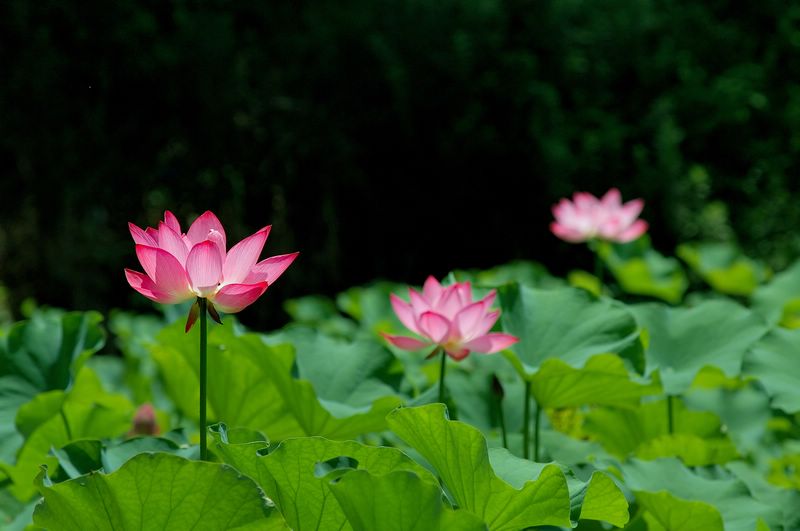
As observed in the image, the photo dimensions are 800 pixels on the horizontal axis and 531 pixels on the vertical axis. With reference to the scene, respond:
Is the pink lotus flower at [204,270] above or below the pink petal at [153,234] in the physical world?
below

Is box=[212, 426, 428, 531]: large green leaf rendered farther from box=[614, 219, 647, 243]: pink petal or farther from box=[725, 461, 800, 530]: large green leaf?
box=[614, 219, 647, 243]: pink petal

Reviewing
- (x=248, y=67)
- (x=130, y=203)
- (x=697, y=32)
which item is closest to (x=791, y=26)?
(x=697, y=32)

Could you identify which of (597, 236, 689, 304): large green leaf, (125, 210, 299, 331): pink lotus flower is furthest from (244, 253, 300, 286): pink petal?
(597, 236, 689, 304): large green leaf

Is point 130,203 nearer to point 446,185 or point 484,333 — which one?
point 446,185

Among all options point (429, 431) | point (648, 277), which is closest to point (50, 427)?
point (429, 431)

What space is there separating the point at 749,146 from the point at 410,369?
12.5 feet

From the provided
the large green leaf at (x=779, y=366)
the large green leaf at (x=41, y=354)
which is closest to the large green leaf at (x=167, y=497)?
the large green leaf at (x=41, y=354)

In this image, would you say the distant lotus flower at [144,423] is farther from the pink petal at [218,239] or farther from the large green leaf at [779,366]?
the large green leaf at [779,366]

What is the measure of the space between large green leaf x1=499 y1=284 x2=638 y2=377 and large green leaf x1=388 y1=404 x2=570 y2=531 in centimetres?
43

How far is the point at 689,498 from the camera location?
1086 mm

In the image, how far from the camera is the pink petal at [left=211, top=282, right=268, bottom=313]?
83 centimetres

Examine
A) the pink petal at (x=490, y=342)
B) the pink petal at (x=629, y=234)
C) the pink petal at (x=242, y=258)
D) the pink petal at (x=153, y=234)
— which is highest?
the pink petal at (x=153, y=234)

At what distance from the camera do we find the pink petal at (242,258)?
33.7 inches

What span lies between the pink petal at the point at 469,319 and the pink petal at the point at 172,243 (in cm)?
35
